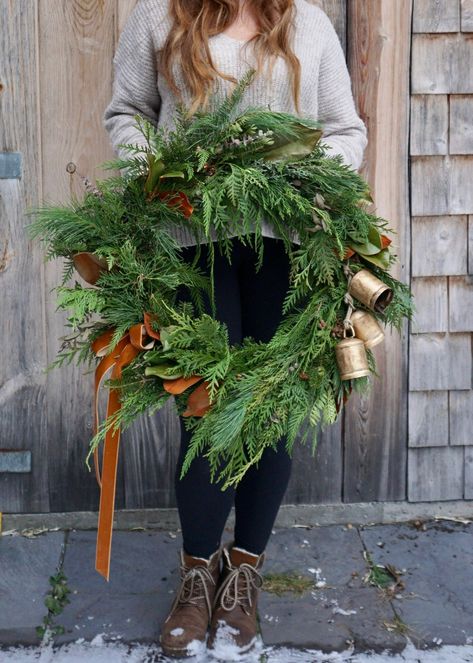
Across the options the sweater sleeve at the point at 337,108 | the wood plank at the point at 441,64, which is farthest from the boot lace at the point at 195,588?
the wood plank at the point at 441,64

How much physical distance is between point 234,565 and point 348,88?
3.99 ft

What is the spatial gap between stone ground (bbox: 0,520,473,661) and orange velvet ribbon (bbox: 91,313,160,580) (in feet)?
1.11

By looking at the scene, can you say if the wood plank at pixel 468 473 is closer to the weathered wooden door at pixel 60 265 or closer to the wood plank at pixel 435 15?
the weathered wooden door at pixel 60 265

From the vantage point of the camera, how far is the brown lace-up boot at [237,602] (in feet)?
7.38

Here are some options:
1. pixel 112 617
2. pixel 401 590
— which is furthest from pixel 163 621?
pixel 401 590

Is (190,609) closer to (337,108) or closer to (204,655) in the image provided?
(204,655)

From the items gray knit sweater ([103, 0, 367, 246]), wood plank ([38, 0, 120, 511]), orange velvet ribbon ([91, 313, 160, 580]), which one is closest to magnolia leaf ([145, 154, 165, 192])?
Answer: gray knit sweater ([103, 0, 367, 246])

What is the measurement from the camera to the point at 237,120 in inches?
76.9

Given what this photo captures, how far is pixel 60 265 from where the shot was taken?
2809mm

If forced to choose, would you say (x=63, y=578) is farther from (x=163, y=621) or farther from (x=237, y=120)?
(x=237, y=120)

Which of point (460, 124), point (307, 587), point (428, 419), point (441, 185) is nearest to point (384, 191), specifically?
point (441, 185)

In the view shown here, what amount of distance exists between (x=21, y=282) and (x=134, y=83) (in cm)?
83

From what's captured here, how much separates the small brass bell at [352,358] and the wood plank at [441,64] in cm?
115

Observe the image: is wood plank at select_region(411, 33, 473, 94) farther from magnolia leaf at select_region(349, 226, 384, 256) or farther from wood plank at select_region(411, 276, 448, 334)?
magnolia leaf at select_region(349, 226, 384, 256)
